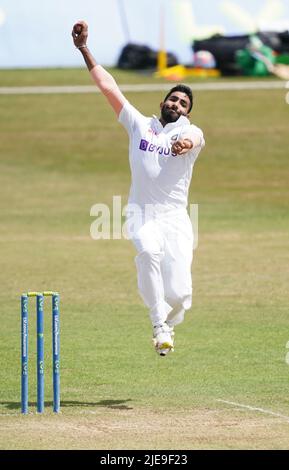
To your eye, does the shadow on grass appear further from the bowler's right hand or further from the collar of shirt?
the bowler's right hand

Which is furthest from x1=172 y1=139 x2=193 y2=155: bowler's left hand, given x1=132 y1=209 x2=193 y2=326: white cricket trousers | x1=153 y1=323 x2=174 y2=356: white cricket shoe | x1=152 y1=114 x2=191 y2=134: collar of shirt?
x1=153 y1=323 x2=174 y2=356: white cricket shoe

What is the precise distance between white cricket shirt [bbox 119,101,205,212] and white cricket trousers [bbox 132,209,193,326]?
0.16m

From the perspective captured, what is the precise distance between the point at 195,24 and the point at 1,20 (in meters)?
6.06

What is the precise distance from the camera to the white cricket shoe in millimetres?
10125

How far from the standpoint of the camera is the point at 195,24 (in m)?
39.3

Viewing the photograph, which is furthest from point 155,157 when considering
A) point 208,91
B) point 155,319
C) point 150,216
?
point 208,91

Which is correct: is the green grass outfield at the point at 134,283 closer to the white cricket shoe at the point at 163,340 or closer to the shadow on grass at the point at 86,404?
the shadow on grass at the point at 86,404

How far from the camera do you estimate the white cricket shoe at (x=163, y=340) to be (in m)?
10.1

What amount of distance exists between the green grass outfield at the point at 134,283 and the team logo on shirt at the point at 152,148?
197cm

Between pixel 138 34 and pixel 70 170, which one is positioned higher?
pixel 138 34

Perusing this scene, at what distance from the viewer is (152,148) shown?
10.5 meters

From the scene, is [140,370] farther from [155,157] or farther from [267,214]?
[267,214]

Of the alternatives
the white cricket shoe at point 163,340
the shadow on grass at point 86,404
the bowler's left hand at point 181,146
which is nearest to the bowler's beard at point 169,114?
the bowler's left hand at point 181,146

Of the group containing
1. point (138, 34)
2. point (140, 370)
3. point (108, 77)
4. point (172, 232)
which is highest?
point (138, 34)
